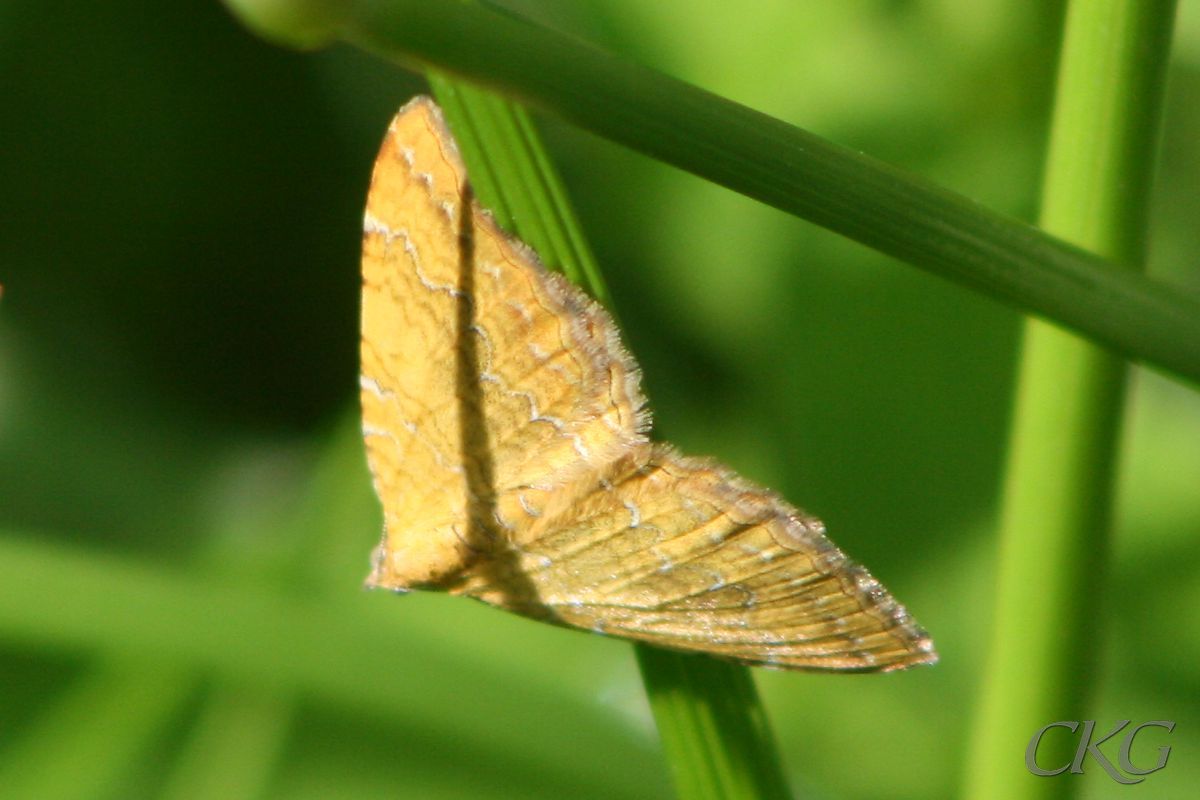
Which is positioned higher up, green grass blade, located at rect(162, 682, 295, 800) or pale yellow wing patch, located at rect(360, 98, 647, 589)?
pale yellow wing patch, located at rect(360, 98, 647, 589)

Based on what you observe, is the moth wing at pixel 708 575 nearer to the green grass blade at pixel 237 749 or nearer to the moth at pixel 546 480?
the moth at pixel 546 480

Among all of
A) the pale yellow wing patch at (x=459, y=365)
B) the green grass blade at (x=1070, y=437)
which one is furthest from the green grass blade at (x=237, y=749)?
the green grass blade at (x=1070, y=437)

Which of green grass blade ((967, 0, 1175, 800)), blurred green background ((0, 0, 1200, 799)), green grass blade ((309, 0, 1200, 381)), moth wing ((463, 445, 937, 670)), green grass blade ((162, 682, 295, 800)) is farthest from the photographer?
green grass blade ((162, 682, 295, 800))

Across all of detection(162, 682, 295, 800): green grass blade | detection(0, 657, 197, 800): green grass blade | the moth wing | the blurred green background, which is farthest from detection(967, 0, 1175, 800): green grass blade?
detection(0, 657, 197, 800): green grass blade

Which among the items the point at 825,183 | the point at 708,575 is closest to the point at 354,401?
the point at 708,575

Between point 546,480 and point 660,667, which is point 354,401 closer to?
point 546,480

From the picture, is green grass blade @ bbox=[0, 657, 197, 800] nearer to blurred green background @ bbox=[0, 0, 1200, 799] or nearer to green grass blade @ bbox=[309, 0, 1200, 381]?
blurred green background @ bbox=[0, 0, 1200, 799]
